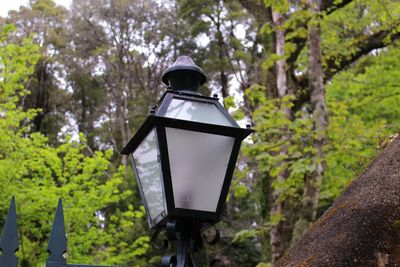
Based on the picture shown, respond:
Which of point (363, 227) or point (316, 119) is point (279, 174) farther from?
point (363, 227)

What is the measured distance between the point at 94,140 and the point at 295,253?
26.2 m

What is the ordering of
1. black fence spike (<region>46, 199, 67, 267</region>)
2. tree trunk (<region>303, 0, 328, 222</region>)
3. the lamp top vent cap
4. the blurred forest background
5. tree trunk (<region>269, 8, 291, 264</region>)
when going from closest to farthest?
1. the lamp top vent cap
2. black fence spike (<region>46, 199, 67, 267</region>)
3. tree trunk (<region>303, 0, 328, 222</region>)
4. the blurred forest background
5. tree trunk (<region>269, 8, 291, 264</region>)

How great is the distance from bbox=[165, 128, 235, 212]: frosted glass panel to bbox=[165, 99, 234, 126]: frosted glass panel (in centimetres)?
8

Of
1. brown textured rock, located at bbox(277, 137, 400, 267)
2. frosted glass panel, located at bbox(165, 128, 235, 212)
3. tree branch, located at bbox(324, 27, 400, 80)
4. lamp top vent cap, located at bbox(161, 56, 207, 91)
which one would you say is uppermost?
tree branch, located at bbox(324, 27, 400, 80)

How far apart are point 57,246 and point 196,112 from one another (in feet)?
3.59

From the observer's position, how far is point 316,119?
8062 millimetres

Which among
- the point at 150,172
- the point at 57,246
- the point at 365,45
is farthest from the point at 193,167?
the point at 365,45

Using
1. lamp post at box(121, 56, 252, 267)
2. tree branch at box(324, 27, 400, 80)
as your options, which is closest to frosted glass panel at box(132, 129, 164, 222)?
lamp post at box(121, 56, 252, 267)

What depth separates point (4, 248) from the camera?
3.08m

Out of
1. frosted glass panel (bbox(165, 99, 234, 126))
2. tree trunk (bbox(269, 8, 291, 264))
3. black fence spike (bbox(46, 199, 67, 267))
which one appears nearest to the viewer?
frosted glass panel (bbox(165, 99, 234, 126))

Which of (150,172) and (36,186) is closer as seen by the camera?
(150,172)

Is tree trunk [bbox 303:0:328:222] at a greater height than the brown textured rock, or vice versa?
tree trunk [bbox 303:0:328:222]

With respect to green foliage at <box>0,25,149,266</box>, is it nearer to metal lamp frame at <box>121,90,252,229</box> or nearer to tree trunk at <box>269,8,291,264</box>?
tree trunk at <box>269,8,291,264</box>

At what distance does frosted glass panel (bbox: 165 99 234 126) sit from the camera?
245cm
